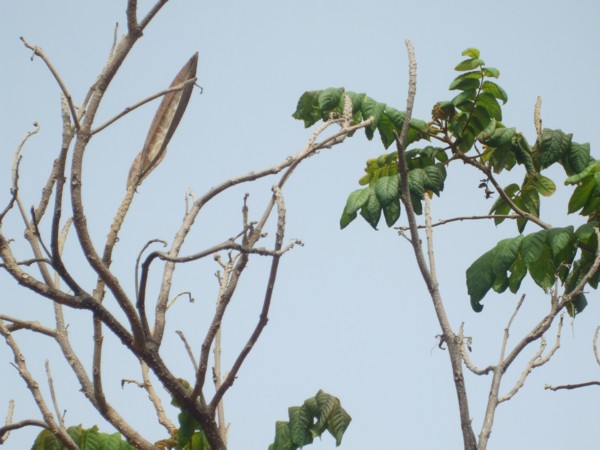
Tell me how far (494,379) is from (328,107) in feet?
6.20

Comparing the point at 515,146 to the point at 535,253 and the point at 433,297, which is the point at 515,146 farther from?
the point at 433,297

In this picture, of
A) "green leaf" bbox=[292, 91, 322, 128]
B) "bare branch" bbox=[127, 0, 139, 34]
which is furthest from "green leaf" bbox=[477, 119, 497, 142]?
"bare branch" bbox=[127, 0, 139, 34]

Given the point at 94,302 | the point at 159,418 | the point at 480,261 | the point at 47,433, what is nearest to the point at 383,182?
the point at 480,261

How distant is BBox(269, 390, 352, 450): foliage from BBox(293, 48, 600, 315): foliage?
95 cm

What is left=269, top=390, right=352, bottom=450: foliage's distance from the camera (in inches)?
127

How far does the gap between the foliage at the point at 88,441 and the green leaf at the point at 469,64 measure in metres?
2.60

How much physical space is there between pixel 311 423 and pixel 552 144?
204cm

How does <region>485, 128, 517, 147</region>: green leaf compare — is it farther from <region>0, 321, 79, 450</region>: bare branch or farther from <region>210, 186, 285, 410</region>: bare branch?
<region>0, 321, 79, 450</region>: bare branch

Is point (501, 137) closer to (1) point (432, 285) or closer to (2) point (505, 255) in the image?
(2) point (505, 255)

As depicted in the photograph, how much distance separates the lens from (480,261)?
394 centimetres

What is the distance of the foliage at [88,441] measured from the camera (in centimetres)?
315

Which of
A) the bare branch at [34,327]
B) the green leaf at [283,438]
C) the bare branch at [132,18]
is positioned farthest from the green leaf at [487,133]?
the bare branch at [132,18]

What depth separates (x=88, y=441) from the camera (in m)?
3.21

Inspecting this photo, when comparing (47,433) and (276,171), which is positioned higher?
(276,171)
